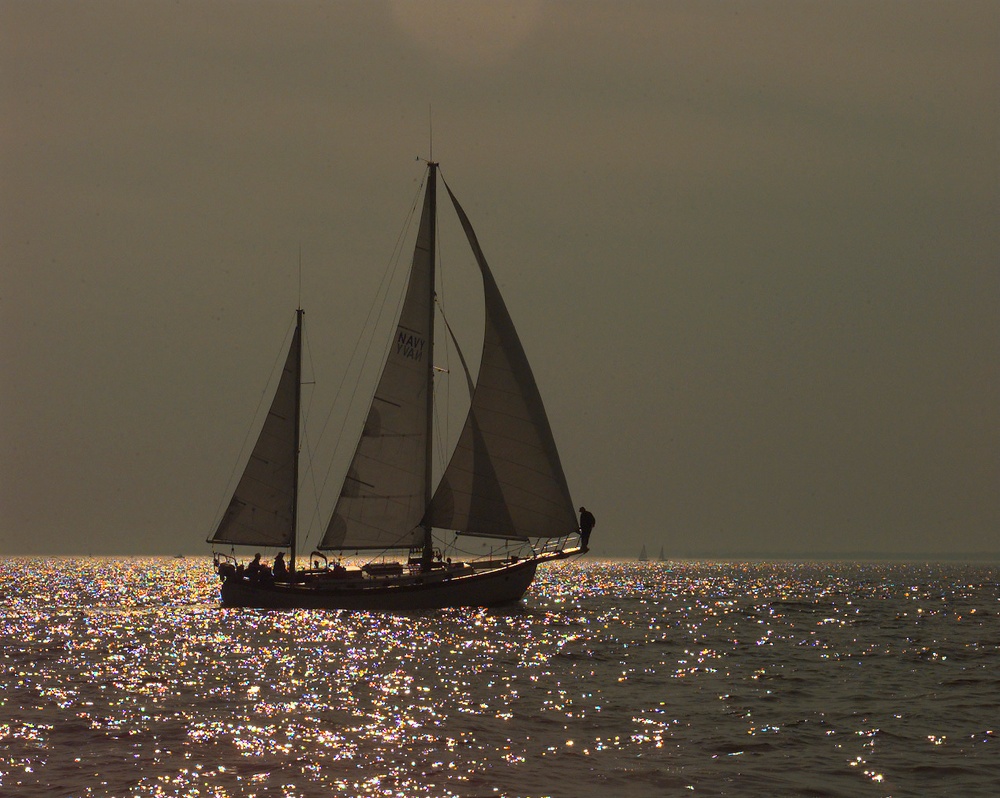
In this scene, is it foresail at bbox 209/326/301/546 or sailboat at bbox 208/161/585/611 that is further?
foresail at bbox 209/326/301/546

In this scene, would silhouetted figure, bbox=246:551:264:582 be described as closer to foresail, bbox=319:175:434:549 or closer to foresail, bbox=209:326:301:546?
foresail, bbox=209:326:301:546

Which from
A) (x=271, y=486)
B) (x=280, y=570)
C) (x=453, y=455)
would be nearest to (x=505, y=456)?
(x=453, y=455)

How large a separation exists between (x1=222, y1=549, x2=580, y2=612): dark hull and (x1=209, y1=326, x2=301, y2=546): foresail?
11.4 ft

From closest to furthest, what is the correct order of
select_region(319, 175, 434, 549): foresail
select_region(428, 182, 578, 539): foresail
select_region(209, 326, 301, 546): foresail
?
select_region(428, 182, 578, 539): foresail → select_region(319, 175, 434, 549): foresail → select_region(209, 326, 301, 546): foresail

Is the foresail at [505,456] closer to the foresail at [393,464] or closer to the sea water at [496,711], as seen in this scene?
the foresail at [393,464]

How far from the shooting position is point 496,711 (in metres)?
28.5

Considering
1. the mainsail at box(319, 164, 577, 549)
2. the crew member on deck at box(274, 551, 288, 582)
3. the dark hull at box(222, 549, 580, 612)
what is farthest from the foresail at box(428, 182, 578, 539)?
the crew member on deck at box(274, 551, 288, 582)

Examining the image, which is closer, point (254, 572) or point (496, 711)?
point (496, 711)

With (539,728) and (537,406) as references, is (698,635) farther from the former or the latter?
(539,728)

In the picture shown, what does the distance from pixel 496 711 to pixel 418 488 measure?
87.6 feet

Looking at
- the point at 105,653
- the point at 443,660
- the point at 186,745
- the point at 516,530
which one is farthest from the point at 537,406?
the point at 186,745

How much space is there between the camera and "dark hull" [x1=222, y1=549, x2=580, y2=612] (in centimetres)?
5331

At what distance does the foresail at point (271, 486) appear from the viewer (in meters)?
59.9

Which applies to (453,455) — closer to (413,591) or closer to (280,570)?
(413,591)
